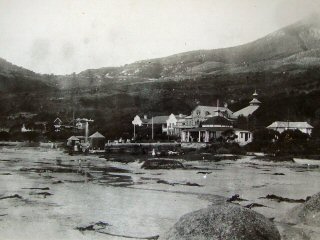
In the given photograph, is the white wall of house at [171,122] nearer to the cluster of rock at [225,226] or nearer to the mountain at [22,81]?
the mountain at [22,81]

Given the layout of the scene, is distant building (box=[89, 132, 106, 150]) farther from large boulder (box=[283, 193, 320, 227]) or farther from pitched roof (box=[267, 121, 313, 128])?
large boulder (box=[283, 193, 320, 227])

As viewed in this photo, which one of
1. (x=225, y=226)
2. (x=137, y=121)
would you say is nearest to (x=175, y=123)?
(x=137, y=121)

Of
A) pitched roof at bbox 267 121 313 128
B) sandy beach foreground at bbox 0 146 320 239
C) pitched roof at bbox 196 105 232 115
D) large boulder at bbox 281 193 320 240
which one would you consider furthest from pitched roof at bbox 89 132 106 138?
large boulder at bbox 281 193 320 240

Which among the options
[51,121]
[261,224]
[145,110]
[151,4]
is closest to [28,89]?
[51,121]

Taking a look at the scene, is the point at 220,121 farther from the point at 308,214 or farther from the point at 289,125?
the point at 308,214

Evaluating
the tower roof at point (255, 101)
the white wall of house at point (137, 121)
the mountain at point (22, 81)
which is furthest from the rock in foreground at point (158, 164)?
the mountain at point (22, 81)

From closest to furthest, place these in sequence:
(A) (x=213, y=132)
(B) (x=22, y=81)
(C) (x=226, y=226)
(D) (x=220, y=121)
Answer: (C) (x=226, y=226) → (B) (x=22, y=81) → (D) (x=220, y=121) → (A) (x=213, y=132)
